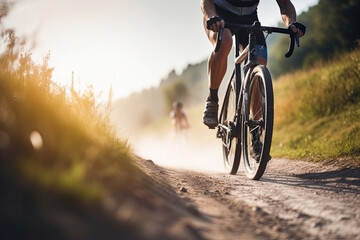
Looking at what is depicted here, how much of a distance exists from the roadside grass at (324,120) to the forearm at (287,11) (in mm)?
1737

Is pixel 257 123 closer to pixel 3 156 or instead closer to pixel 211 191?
pixel 211 191

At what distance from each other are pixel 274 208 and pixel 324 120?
5.94 m

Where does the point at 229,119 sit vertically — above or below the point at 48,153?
above

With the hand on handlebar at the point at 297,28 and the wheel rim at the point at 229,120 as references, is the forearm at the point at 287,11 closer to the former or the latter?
the hand on handlebar at the point at 297,28

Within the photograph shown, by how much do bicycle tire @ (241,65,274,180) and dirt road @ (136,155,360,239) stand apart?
11.0 inches

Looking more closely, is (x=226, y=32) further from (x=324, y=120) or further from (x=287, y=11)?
(x=324, y=120)

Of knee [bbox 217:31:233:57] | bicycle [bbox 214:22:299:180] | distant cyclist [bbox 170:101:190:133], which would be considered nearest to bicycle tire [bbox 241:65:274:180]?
bicycle [bbox 214:22:299:180]

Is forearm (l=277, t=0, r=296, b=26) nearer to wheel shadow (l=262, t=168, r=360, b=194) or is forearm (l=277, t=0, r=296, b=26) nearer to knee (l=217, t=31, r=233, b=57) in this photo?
knee (l=217, t=31, r=233, b=57)

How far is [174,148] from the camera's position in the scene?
632 inches

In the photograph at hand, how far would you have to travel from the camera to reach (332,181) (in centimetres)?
346

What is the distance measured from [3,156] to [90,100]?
2.45 meters

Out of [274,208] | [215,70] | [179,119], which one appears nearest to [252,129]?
[215,70]

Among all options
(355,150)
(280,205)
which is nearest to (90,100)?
(280,205)

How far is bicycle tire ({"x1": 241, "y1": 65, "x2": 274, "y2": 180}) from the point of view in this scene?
3.43m
